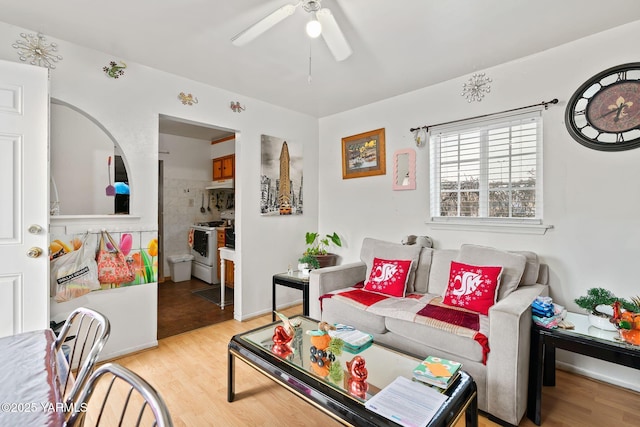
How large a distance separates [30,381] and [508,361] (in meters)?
2.07

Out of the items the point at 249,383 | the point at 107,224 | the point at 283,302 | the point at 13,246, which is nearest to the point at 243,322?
the point at 283,302

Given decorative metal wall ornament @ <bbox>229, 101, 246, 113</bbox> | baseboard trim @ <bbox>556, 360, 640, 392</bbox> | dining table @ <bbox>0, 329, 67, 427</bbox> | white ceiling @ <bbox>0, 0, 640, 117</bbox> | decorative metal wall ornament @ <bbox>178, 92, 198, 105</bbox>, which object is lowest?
baseboard trim @ <bbox>556, 360, 640, 392</bbox>

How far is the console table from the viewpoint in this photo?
1.59 meters

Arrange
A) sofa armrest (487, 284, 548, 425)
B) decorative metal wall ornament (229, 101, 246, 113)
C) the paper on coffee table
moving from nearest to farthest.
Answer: the paper on coffee table → sofa armrest (487, 284, 548, 425) → decorative metal wall ornament (229, 101, 246, 113)

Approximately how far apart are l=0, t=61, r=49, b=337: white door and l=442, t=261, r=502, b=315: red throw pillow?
2806 mm

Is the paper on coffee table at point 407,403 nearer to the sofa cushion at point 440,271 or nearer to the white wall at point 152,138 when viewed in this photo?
the sofa cushion at point 440,271

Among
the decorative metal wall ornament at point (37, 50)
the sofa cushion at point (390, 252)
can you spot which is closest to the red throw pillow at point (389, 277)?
the sofa cushion at point (390, 252)

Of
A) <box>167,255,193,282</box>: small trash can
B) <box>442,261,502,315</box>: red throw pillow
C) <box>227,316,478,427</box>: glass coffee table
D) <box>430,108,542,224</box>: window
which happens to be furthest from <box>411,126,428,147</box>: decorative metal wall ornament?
<box>167,255,193,282</box>: small trash can

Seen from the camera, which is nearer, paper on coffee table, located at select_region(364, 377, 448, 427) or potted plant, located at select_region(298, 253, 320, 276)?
paper on coffee table, located at select_region(364, 377, 448, 427)

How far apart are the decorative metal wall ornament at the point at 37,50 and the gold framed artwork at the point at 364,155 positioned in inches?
108

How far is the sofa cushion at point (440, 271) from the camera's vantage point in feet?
8.56

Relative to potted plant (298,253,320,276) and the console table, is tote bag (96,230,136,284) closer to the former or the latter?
potted plant (298,253,320,276)

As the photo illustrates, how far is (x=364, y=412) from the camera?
1.27 m

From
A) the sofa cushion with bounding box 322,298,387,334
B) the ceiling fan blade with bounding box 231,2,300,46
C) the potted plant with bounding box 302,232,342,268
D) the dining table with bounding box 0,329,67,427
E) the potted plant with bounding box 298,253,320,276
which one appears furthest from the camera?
the potted plant with bounding box 302,232,342,268
